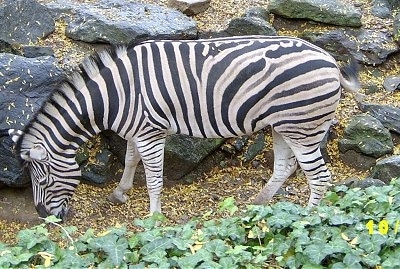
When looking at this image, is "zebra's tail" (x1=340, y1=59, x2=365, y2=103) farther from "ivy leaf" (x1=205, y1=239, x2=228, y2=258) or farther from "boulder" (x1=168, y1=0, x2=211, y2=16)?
"ivy leaf" (x1=205, y1=239, x2=228, y2=258)

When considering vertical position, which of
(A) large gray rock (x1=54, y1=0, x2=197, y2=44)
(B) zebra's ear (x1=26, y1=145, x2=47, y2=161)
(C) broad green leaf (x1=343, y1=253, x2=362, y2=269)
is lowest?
(C) broad green leaf (x1=343, y1=253, x2=362, y2=269)

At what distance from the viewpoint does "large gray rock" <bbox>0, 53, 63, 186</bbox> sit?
20.7 ft

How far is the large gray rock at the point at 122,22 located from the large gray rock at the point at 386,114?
215cm

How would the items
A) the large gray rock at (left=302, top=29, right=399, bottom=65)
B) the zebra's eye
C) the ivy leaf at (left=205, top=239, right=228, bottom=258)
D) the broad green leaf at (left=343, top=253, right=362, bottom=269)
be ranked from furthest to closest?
the large gray rock at (left=302, top=29, right=399, bottom=65)
the zebra's eye
the ivy leaf at (left=205, top=239, right=228, bottom=258)
the broad green leaf at (left=343, top=253, right=362, bottom=269)

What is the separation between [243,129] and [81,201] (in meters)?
1.80

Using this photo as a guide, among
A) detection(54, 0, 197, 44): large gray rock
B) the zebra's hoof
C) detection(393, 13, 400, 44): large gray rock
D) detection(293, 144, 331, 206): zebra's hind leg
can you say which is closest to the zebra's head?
the zebra's hoof

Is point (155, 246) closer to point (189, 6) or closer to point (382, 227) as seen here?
point (382, 227)

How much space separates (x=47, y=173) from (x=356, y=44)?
4276mm

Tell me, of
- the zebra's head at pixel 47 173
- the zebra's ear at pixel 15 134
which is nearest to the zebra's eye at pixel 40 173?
the zebra's head at pixel 47 173

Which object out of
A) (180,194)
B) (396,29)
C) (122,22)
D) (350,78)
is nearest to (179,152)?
(180,194)

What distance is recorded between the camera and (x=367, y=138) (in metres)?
7.35

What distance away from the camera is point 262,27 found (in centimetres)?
798

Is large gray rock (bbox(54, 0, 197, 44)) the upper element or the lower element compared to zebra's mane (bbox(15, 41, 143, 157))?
upper

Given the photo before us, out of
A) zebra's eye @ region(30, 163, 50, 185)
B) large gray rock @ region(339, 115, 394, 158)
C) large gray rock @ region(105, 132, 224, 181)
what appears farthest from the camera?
large gray rock @ region(339, 115, 394, 158)
